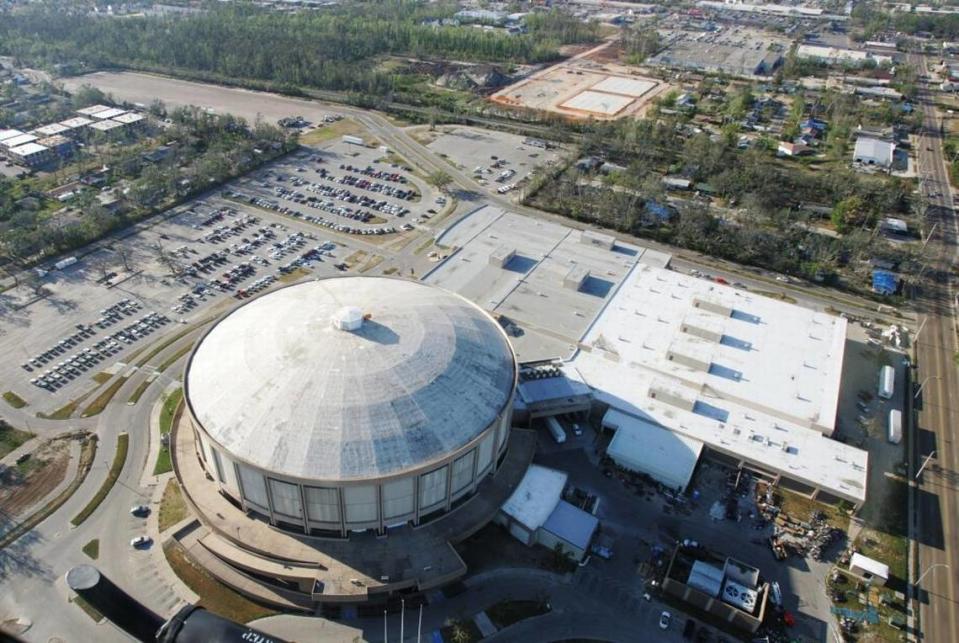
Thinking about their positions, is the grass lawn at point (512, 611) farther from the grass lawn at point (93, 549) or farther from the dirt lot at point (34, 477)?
the dirt lot at point (34, 477)

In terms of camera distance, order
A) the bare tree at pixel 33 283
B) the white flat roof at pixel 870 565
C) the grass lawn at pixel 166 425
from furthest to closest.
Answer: the bare tree at pixel 33 283
the grass lawn at pixel 166 425
the white flat roof at pixel 870 565

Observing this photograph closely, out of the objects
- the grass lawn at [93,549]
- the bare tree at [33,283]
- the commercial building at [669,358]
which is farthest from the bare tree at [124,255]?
the grass lawn at [93,549]

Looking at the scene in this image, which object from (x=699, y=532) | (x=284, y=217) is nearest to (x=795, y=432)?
(x=699, y=532)

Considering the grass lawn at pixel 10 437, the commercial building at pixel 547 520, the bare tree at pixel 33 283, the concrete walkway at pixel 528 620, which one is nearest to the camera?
the concrete walkway at pixel 528 620

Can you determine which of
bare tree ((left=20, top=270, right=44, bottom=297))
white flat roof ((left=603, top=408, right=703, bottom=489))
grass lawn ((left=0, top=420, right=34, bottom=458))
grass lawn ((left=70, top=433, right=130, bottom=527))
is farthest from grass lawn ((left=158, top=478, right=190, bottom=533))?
bare tree ((left=20, top=270, right=44, bottom=297))

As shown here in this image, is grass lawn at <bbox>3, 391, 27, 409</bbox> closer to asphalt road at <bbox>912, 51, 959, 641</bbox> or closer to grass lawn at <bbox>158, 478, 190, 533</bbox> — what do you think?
grass lawn at <bbox>158, 478, 190, 533</bbox>

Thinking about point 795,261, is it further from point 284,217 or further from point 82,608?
point 82,608
